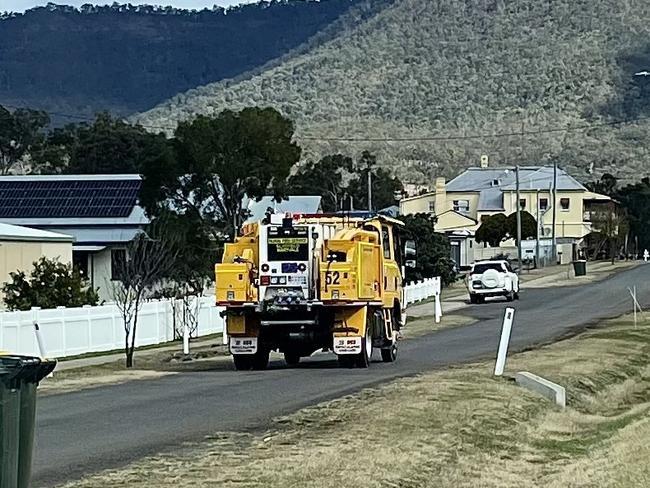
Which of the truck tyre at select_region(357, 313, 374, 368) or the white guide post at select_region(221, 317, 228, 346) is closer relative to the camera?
the truck tyre at select_region(357, 313, 374, 368)

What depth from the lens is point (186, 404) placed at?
1984cm

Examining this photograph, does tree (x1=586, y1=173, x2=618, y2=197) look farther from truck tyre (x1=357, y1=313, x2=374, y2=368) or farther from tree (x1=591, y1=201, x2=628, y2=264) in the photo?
truck tyre (x1=357, y1=313, x2=374, y2=368)

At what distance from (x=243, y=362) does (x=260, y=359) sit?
0.36m

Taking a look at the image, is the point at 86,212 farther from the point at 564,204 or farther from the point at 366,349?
the point at 564,204

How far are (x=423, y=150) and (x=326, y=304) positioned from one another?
13986 cm

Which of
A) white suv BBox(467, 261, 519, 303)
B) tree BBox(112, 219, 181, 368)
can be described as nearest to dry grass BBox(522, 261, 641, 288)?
white suv BBox(467, 261, 519, 303)

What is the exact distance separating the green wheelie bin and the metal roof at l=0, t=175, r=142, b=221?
197 ft

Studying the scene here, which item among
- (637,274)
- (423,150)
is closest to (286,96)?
(423,150)

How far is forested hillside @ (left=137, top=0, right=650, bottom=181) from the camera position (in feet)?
533

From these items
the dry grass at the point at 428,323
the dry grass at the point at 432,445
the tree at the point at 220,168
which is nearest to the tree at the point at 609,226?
the tree at the point at 220,168

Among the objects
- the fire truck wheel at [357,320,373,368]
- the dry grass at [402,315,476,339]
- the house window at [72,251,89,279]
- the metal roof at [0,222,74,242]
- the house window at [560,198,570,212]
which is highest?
the house window at [560,198,570,212]

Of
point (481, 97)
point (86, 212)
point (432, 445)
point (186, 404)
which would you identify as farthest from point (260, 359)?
point (481, 97)

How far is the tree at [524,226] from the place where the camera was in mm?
102438

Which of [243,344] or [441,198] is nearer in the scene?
[243,344]
